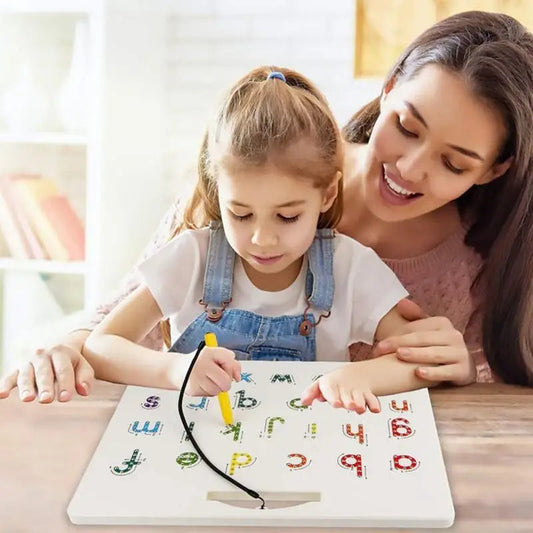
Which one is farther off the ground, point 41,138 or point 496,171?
point 496,171

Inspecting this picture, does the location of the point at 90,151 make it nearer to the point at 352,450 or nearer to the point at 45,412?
the point at 45,412

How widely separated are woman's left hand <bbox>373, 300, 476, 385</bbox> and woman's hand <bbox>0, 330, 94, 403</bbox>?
0.37 metres

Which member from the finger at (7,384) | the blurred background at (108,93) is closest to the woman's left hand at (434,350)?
the finger at (7,384)

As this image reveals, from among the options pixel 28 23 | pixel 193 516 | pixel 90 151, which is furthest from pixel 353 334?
pixel 28 23

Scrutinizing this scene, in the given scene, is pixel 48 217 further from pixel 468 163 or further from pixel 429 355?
pixel 429 355

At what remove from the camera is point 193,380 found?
103 centimetres

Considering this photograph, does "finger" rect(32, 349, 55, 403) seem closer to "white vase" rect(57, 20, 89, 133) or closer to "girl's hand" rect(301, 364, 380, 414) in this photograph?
"girl's hand" rect(301, 364, 380, 414)

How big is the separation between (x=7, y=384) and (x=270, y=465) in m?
0.39

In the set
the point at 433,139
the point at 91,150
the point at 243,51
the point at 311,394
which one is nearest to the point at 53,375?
the point at 311,394

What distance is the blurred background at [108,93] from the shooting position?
282 cm

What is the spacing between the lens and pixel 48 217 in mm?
2875

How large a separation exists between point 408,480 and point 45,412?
416 mm

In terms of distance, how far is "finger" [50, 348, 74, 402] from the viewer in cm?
105

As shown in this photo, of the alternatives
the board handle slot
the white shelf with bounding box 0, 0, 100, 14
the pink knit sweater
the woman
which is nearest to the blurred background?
the white shelf with bounding box 0, 0, 100, 14
